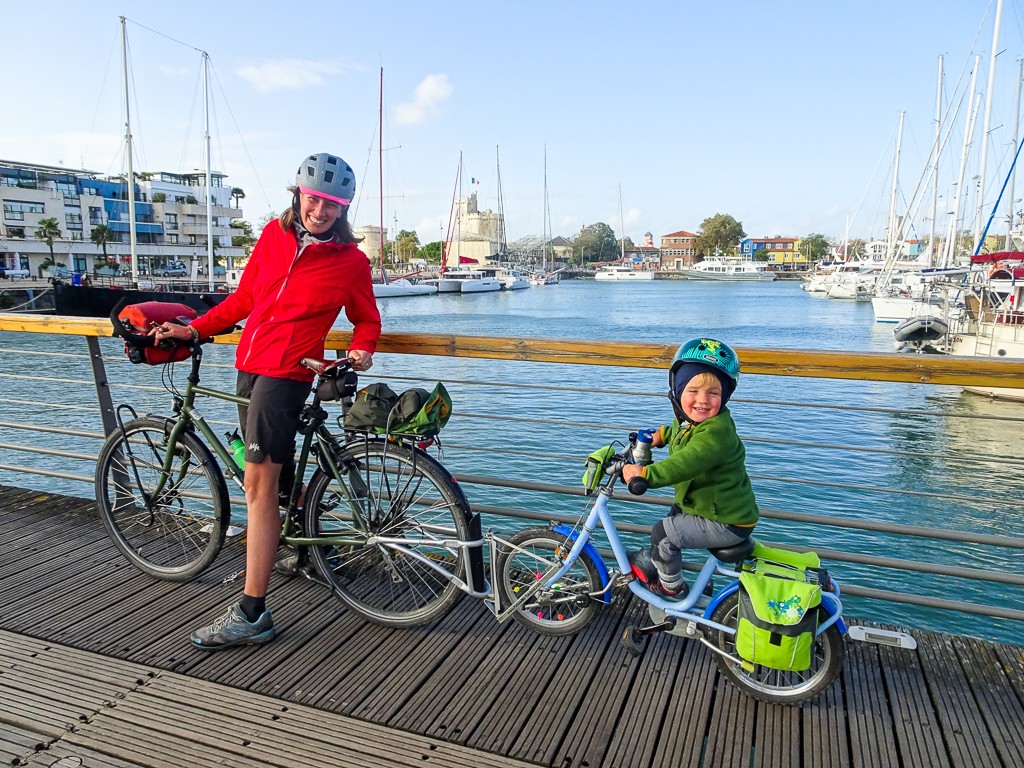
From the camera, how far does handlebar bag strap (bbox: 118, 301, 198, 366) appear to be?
305 cm

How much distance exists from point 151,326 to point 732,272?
399 ft

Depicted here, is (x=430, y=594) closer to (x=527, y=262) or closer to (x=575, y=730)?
(x=575, y=730)

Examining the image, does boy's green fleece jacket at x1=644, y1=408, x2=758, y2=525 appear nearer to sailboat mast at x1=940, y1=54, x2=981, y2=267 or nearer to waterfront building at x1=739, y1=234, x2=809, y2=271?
sailboat mast at x1=940, y1=54, x2=981, y2=267

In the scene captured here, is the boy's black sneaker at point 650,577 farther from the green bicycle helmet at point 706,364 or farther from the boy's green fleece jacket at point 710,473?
the green bicycle helmet at point 706,364

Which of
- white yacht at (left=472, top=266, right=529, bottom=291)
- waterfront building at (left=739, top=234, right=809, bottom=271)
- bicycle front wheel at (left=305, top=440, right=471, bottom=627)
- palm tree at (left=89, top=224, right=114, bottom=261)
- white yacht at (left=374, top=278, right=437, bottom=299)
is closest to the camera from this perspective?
bicycle front wheel at (left=305, top=440, right=471, bottom=627)

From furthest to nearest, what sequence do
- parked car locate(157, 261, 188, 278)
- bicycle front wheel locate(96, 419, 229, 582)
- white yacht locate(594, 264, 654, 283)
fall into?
white yacht locate(594, 264, 654, 283) → parked car locate(157, 261, 188, 278) → bicycle front wheel locate(96, 419, 229, 582)

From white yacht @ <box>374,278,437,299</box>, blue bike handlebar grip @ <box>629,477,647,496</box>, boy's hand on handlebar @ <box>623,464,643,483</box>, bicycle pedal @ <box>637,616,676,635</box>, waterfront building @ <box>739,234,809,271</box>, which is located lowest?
bicycle pedal @ <box>637,616,676,635</box>

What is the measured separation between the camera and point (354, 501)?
113 inches

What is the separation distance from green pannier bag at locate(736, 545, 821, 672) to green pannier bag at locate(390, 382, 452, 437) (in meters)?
1.22

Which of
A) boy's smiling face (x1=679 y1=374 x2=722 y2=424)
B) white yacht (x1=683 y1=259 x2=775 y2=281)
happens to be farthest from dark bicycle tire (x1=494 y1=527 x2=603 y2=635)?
white yacht (x1=683 y1=259 x2=775 y2=281)

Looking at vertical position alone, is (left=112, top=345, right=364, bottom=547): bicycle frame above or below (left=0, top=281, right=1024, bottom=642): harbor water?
above

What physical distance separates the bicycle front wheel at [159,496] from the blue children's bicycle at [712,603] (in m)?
1.38

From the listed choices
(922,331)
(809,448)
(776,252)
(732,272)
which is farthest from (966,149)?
(776,252)

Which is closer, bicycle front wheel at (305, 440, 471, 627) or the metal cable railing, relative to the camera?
bicycle front wheel at (305, 440, 471, 627)
